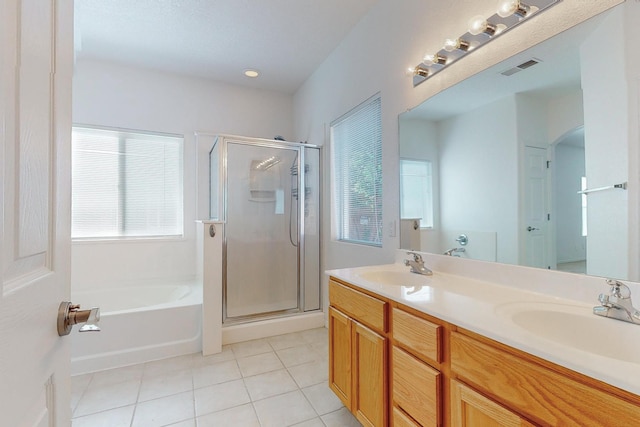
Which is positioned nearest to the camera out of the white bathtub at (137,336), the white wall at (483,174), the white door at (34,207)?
the white door at (34,207)

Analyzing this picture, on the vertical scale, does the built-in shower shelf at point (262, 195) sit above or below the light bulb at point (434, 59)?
below

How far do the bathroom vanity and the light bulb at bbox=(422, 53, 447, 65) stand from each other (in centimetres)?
126

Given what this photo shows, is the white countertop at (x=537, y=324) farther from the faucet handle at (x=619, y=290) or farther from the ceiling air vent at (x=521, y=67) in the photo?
the ceiling air vent at (x=521, y=67)

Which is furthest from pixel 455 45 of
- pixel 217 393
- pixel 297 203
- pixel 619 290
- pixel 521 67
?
pixel 217 393

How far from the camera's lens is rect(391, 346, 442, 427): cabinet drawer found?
104 centimetres

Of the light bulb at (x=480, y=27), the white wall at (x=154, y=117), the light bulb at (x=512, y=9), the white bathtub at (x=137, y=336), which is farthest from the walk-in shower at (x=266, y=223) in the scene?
the light bulb at (x=512, y=9)

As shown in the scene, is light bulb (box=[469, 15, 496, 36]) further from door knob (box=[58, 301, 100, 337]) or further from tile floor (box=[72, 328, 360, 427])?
tile floor (box=[72, 328, 360, 427])

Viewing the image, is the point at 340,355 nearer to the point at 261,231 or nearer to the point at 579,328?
the point at 579,328

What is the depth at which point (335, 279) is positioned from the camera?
1779 mm

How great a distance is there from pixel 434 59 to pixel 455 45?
153 millimetres

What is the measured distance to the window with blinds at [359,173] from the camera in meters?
2.35

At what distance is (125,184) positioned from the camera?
327cm

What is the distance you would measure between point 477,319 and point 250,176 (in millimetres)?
2525

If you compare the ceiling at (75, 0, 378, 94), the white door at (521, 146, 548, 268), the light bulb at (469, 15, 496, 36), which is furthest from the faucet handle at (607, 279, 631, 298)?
the ceiling at (75, 0, 378, 94)
